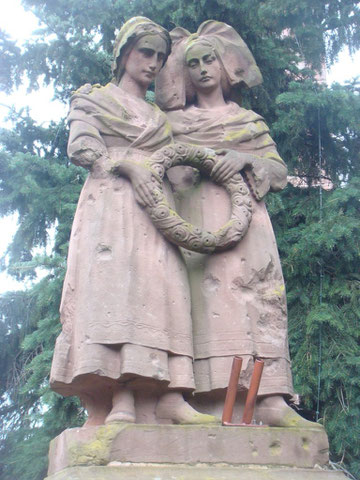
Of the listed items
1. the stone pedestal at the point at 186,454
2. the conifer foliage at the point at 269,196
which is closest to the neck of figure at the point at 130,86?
the stone pedestal at the point at 186,454

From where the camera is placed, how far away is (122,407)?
13.3 feet

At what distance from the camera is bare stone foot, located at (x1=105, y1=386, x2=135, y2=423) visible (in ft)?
13.0

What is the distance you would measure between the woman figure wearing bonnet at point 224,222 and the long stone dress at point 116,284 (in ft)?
0.66

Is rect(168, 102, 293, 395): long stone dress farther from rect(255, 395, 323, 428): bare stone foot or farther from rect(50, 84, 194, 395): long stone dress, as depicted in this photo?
rect(50, 84, 194, 395): long stone dress

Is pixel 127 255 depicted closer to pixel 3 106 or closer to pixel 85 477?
pixel 85 477

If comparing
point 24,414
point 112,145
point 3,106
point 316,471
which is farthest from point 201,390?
point 3,106

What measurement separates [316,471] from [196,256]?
1.55 metres

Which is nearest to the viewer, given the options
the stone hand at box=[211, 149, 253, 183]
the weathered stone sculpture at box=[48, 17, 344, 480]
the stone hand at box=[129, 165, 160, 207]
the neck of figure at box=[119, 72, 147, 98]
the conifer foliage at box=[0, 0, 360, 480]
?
the weathered stone sculpture at box=[48, 17, 344, 480]

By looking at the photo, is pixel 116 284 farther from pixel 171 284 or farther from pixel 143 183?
pixel 143 183

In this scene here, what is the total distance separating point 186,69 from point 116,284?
2.09 meters

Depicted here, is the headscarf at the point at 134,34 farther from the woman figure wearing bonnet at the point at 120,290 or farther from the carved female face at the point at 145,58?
the woman figure wearing bonnet at the point at 120,290

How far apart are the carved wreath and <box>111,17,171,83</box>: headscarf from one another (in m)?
0.89

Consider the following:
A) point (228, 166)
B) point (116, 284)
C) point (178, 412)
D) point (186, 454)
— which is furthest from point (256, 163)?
point (186, 454)

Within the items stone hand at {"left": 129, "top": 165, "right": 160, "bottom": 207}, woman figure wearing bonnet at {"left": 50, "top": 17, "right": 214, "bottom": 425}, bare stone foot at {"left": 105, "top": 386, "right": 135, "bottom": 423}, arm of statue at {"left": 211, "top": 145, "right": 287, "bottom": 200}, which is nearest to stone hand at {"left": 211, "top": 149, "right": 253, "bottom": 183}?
arm of statue at {"left": 211, "top": 145, "right": 287, "bottom": 200}
